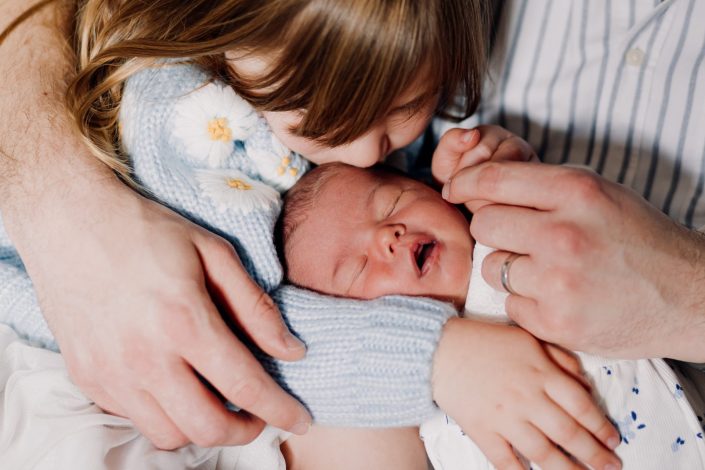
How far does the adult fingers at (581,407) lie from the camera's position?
99 cm

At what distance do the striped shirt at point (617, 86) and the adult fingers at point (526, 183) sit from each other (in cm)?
44

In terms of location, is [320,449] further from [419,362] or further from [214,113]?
[214,113]

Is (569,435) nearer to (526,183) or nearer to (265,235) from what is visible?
(526,183)

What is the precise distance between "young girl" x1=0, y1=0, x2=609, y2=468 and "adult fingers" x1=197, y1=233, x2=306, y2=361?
0.03m

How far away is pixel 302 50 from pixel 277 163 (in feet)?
1.05

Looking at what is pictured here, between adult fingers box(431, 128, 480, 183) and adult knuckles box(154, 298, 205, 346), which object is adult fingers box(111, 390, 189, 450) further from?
adult fingers box(431, 128, 480, 183)

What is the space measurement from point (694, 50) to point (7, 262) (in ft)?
4.42

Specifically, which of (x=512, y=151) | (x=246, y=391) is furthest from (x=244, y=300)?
(x=512, y=151)

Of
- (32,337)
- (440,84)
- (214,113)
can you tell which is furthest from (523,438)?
(32,337)

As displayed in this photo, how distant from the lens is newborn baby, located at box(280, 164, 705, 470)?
3.55 ft

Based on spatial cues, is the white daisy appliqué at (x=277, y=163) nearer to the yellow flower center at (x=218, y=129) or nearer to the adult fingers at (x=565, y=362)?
the yellow flower center at (x=218, y=129)

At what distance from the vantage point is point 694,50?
1272 millimetres

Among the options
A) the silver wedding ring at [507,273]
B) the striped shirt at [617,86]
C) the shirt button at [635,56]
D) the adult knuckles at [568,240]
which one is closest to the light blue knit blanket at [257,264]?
the silver wedding ring at [507,273]

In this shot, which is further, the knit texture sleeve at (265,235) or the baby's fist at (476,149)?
the baby's fist at (476,149)
